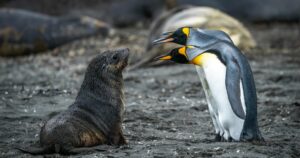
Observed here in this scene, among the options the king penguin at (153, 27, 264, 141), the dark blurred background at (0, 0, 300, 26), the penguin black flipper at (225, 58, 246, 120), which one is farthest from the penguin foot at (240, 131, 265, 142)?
the dark blurred background at (0, 0, 300, 26)

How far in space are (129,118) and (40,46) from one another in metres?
5.48

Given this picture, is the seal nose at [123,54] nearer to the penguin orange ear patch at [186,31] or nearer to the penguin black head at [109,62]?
the penguin black head at [109,62]

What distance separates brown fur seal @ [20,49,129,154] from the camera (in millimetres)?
4508

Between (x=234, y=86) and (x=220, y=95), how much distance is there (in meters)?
0.12

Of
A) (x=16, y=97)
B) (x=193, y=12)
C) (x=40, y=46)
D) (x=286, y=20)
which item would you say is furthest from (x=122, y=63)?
(x=286, y=20)

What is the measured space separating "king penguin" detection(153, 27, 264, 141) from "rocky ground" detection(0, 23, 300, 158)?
0.45 feet

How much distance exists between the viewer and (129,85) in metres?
7.67

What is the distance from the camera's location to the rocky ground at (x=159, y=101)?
4.63 metres

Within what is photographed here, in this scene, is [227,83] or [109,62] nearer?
[227,83]

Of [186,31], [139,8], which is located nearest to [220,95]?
[186,31]

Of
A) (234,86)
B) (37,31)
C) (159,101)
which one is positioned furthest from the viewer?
(37,31)

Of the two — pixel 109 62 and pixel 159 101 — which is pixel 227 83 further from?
pixel 159 101

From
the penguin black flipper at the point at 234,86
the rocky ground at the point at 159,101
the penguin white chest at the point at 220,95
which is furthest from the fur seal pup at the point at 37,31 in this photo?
the penguin black flipper at the point at 234,86

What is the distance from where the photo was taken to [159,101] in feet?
22.0
